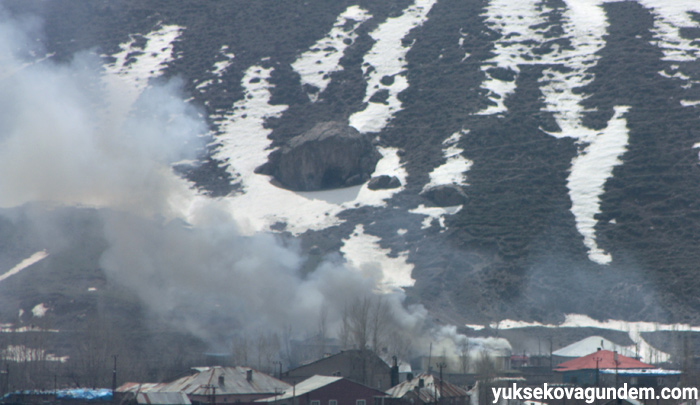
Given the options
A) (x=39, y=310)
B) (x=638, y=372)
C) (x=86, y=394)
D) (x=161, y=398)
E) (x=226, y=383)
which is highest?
(x=161, y=398)

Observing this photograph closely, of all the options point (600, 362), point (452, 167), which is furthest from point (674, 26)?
point (600, 362)

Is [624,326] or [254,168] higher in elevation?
[254,168]

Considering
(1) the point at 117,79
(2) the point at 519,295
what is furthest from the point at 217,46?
(2) the point at 519,295

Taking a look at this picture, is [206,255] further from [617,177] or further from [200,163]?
[617,177]

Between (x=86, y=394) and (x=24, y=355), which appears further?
(x=24, y=355)

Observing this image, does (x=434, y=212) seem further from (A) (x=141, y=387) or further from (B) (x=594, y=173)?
(A) (x=141, y=387)
